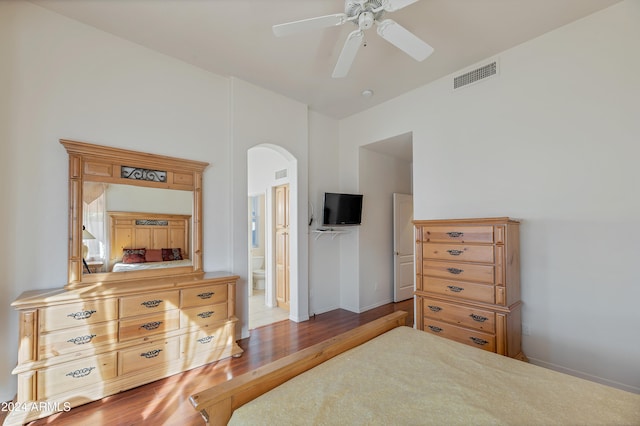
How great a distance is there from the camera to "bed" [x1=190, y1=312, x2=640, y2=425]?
1.10 m

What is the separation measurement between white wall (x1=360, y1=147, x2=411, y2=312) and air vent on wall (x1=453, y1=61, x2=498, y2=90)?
1693 millimetres

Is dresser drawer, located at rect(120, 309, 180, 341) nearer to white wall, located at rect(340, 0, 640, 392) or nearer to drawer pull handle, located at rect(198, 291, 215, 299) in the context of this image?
drawer pull handle, located at rect(198, 291, 215, 299)

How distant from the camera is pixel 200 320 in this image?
279 cm

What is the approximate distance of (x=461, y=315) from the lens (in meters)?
2.64

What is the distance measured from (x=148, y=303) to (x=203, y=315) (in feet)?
1.72

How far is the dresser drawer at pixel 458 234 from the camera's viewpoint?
2.53 meters

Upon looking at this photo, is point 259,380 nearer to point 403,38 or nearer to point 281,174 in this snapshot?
point 403,38

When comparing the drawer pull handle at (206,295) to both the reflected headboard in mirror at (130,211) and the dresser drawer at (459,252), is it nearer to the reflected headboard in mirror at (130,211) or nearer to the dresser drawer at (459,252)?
the reflected headboard in mirror at (130,211)

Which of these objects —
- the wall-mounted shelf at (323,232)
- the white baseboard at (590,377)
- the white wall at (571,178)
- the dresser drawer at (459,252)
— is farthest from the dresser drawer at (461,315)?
the wall-mounted shelf at (323,232)

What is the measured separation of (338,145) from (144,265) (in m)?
3.40

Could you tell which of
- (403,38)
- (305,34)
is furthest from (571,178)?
(305,34)

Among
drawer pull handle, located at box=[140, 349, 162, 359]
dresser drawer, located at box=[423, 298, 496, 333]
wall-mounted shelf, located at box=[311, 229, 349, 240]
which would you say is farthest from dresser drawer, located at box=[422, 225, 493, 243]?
drawer pull handle, located at box=[140, 349, 162, 359]

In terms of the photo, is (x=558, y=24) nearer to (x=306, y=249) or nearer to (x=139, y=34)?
(x=306, y=249)

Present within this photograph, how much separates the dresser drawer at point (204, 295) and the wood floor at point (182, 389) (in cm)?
63
